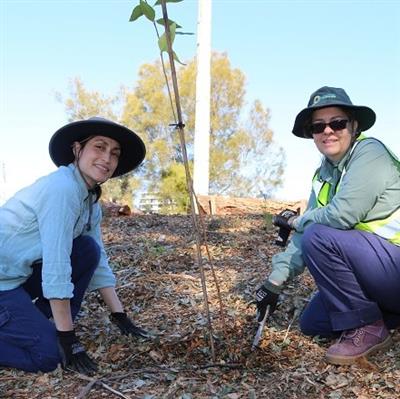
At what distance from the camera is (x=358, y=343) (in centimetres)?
221

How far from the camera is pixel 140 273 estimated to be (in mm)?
3416

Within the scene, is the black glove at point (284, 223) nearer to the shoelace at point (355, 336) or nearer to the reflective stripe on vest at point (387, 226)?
the reflective stripe on vest at point (387, 226)

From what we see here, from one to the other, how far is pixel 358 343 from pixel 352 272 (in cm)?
31

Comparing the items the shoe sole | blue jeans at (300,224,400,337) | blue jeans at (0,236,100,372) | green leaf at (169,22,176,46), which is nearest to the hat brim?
blue jeans at (300,224,400,337)

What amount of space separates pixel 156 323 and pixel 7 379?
2.71 ft

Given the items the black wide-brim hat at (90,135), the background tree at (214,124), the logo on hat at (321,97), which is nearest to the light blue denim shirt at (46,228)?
the black wide-brim hat at (90,135)

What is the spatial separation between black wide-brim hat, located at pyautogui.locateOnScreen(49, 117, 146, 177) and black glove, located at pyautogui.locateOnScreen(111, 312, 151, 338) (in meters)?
0.72

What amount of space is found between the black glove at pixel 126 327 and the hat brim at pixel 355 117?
1.25 metres

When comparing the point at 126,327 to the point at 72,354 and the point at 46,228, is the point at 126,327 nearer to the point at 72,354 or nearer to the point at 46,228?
the point at 72,354

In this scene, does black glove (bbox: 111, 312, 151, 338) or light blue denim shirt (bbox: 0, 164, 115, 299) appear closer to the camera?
light blue denim shirt (bbox: 0, 164, 115, 299)

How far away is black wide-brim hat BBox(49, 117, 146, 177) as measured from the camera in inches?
91.8

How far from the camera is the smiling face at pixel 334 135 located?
2.28m

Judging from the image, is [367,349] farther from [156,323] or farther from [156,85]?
[156,85]

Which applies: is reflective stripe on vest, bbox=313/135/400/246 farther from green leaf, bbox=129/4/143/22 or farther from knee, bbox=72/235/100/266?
knee, bbox=72/235/100/266
